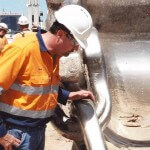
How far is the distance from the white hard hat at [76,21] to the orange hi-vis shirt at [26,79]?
4.9 inches

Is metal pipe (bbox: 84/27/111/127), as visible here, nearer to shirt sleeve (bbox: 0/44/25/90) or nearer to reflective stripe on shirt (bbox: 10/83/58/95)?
reflective stripe on shirt (bbox: 10/83/58/95)

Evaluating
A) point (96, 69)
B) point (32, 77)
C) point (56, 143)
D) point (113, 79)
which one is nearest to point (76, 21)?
point (32, 77)

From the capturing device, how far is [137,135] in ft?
10.1

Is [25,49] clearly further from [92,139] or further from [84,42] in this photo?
[92,139]

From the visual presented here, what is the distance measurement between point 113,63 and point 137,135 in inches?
23.0

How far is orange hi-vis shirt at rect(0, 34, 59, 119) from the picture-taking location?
1.91 m

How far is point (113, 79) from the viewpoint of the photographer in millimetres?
3387

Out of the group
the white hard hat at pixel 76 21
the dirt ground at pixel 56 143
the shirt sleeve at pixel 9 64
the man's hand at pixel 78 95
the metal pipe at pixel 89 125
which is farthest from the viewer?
the dirt ground at pixel 56 143

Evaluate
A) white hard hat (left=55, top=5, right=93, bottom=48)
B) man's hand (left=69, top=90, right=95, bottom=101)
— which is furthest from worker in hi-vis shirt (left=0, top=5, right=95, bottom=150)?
man's hand (left=69, top=90, right=95, bottom=101)

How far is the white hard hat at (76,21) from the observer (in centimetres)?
202

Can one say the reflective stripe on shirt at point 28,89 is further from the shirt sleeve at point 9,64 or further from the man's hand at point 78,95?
the man's hand at point 78,95

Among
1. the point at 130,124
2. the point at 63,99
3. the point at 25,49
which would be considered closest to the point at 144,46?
the point at 130,124

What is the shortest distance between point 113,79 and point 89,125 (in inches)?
45.8

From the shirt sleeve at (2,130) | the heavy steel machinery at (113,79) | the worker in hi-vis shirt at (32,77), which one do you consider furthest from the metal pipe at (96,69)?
the shirt sleeve at (2,130)
